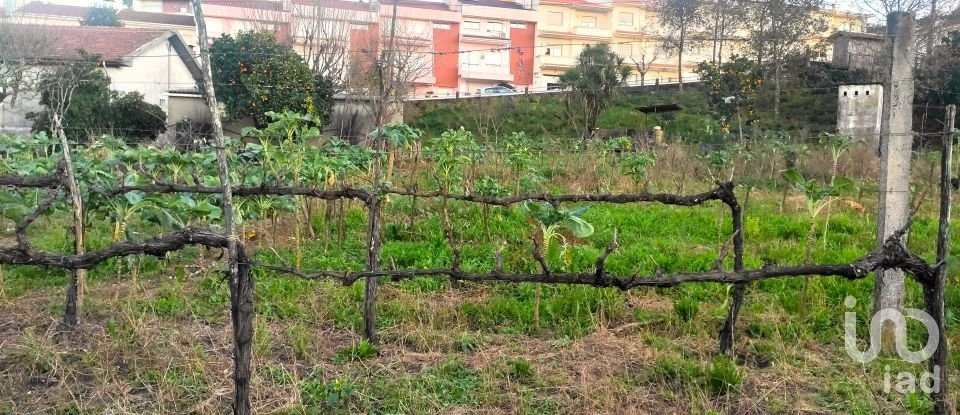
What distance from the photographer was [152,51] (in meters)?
21.5

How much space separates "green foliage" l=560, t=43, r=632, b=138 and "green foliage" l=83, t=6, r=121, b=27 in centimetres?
1974

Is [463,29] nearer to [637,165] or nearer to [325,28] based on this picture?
[325,28]

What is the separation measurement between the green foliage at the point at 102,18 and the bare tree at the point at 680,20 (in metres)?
22.7

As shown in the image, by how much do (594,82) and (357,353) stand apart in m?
19.3

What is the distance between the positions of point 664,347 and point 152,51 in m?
21.3

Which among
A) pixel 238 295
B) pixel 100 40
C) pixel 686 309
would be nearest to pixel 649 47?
pixel 100 40

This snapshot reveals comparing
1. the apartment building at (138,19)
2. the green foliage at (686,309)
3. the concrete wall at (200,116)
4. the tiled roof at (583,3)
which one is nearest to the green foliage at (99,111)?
the concrete wall at (200,116)

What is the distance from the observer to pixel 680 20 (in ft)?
92.9

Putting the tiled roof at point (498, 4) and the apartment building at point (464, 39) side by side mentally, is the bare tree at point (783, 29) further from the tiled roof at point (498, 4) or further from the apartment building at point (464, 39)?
the tiled roof at point (498, 4)

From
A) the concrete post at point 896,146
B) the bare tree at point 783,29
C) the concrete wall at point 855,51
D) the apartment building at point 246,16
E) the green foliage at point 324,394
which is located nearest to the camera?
the green foliage at point 324,394

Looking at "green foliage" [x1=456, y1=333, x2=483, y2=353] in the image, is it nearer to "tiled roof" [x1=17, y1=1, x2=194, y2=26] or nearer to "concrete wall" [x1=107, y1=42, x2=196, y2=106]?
"concrete wall" [x1=107, y1=42, x2=196, y2=106]

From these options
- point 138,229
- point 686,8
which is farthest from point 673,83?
point 138,229

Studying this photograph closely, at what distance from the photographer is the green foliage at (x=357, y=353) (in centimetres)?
365

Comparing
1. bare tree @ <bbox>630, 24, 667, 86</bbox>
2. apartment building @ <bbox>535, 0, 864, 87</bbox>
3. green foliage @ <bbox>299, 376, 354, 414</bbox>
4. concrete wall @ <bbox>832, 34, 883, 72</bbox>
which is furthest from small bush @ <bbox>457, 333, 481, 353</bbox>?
apartment building @ <bbox>535, 0, 864, 87</bbox>
